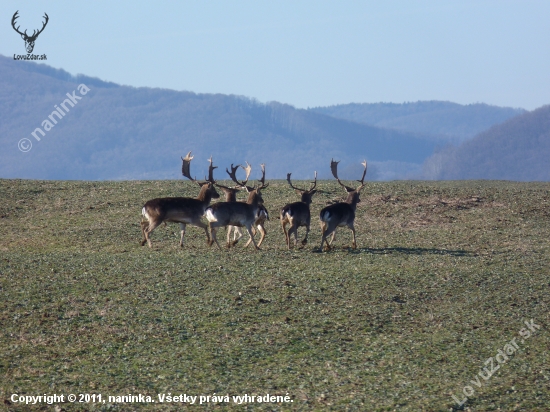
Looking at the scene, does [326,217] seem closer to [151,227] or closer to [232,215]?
[232,215]

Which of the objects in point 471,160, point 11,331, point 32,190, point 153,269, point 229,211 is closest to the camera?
point 11,331

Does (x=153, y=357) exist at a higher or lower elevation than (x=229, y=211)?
lower

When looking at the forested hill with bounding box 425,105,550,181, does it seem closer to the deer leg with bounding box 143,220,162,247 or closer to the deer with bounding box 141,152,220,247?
the deer with bounding box 141,152,220,247

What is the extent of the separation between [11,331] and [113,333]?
171 centimetres

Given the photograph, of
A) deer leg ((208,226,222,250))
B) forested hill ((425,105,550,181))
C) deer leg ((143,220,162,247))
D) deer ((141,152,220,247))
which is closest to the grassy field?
deer leg ((143,220,162,247))

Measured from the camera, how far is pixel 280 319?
14.1 metres

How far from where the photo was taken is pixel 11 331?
1331 cm

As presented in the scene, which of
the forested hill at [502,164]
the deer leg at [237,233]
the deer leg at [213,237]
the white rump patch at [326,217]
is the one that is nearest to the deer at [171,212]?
the deer leg at [213,237]

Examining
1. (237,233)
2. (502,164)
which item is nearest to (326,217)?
(237,233)

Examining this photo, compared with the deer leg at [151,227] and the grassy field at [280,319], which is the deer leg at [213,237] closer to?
the grassy field at [280,319]

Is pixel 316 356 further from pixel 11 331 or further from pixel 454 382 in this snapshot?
pixel 11 331

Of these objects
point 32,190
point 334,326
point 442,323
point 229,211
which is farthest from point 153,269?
point 32,190

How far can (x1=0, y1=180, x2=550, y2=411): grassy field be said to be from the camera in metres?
11.1

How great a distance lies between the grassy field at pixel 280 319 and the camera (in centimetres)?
1113
